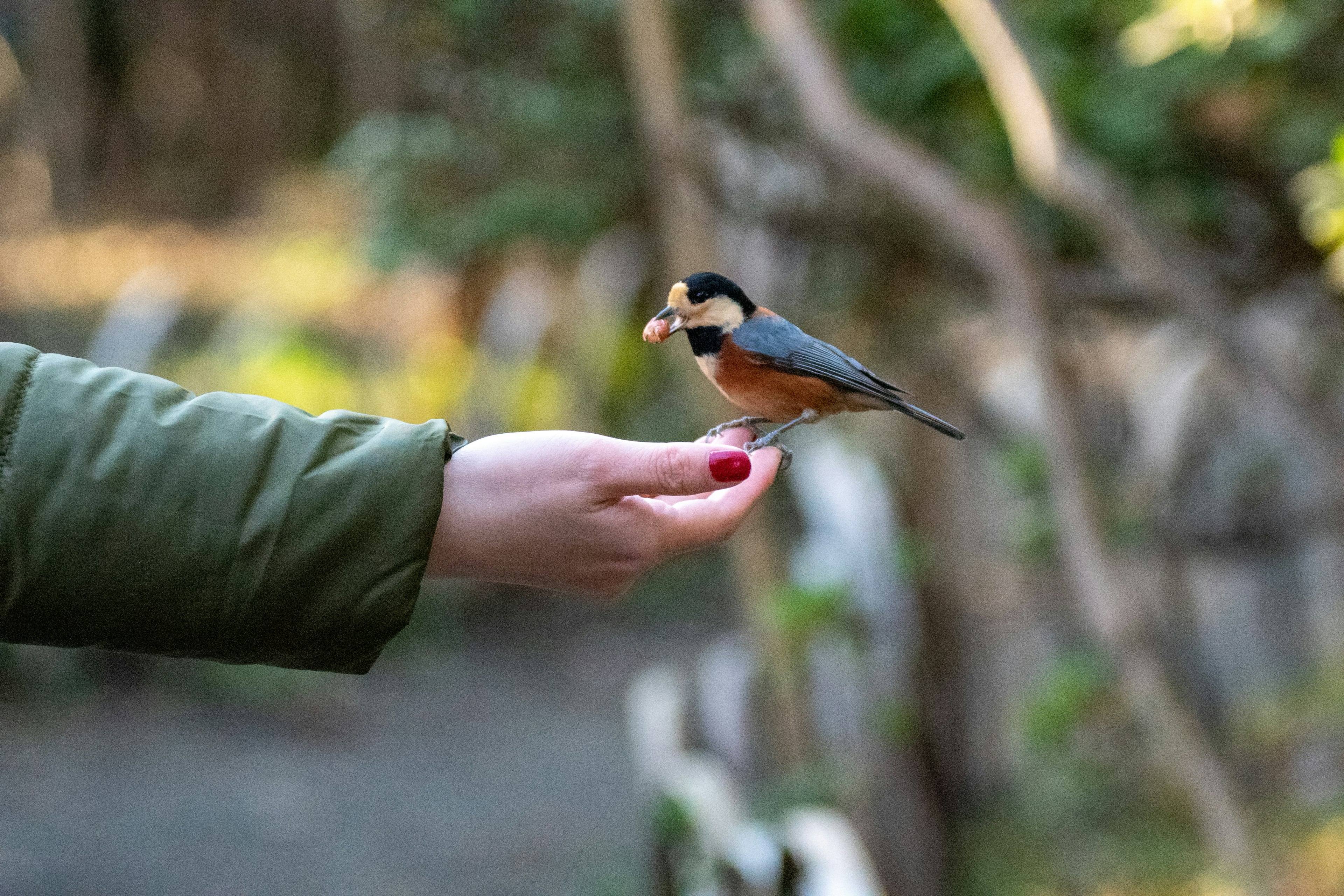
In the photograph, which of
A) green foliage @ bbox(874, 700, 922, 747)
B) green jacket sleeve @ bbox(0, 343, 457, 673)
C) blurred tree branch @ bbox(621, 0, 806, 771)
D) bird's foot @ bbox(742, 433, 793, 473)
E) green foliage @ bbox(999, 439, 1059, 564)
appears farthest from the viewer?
green foliage @ bbox(874, 700, 922, 747)

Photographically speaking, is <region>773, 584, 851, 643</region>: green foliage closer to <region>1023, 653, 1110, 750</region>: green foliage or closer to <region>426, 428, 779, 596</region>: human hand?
<region>1023, 653, 1110, 750</region>: green foliage

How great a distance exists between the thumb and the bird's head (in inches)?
4.1

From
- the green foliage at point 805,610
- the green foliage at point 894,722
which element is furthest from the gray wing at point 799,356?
the green foliage at point 894,722

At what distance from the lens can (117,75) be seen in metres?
10.0

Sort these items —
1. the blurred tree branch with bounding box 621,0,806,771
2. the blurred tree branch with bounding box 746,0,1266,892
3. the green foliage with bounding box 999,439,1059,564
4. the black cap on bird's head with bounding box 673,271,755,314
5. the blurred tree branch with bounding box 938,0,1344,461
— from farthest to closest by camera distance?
the green foliage with bounding box 999,439,1059,564 < the blurred tree branch with bounding box 621,0,806,771 < the blurred tree branch with bounding box 746,0,1266,892 < the blurred tree branch with bounding box 938,0,1344,461 < the black cap on bird's head with bounding box 673,271,755,314

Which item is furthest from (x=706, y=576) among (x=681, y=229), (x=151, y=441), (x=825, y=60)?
(x=151, y=441)

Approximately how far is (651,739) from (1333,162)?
7.30 feet

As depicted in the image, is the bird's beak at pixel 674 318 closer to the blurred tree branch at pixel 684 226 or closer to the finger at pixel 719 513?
the finger at pixel 719 513

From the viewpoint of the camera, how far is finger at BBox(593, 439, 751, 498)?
Answer: 115 cm

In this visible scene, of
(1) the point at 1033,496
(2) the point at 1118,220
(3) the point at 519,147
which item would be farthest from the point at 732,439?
(3) the point at 519,147

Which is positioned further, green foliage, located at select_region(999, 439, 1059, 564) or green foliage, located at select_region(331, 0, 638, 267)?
green foliage, located at select_region(331, 0, 638, 267)

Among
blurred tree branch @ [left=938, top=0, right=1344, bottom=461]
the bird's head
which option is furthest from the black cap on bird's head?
blurred tree branch @ [left=938, top=0, right=1344, bottom=461]

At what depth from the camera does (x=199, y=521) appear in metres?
1.07

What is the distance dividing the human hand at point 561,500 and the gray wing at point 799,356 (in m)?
0.10
